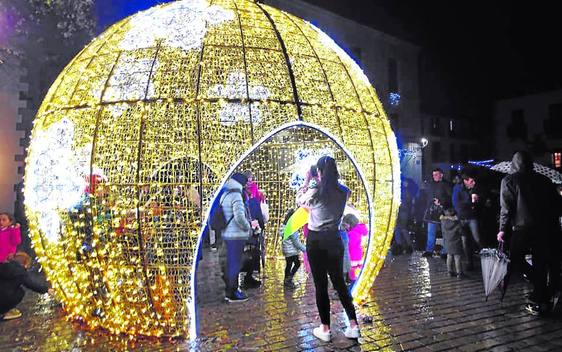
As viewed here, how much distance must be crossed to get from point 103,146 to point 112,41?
1498 millimetres

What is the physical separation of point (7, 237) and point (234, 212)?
320 centimetres

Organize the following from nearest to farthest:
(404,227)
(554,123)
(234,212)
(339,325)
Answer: (339,325)
(234,212)
(404,227)
(554,123)

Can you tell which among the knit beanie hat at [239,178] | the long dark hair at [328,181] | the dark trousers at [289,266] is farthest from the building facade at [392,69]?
the long dark hair at [328,181]

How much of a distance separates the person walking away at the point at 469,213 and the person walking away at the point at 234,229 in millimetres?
4799

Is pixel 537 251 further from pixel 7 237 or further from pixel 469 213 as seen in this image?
pixel 7 237

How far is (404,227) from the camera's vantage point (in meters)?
11.6

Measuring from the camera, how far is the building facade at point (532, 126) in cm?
3400

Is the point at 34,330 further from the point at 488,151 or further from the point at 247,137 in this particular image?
the point at 488,151

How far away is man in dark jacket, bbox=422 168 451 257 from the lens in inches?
392

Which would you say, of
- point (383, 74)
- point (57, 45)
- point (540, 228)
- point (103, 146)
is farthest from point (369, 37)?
point (103, 146)

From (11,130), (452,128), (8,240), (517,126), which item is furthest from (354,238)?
(517,126)

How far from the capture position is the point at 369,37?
26.3 meters

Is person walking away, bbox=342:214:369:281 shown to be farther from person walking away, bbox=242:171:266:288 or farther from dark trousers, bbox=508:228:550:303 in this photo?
dark trousers, bbox=508:228:550:303

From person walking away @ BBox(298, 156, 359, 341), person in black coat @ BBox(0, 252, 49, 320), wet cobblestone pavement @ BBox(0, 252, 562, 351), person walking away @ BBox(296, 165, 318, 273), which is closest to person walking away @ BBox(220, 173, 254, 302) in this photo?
wet cobblestone pavement @ BBox(0, 252, 562, 351)
